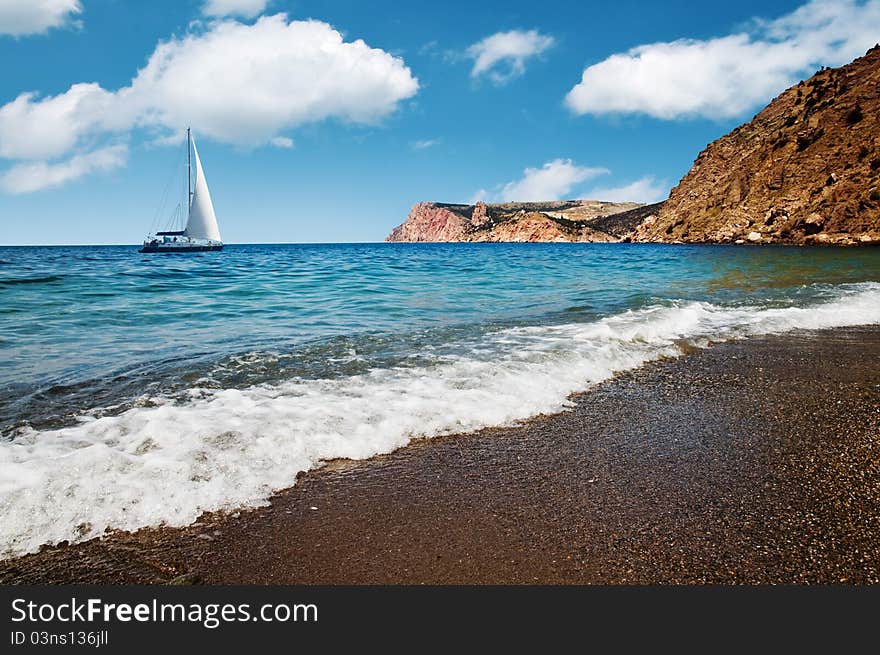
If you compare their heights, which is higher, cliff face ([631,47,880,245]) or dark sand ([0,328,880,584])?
cliff face ([631,47,880,245])

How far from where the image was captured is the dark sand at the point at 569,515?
2312 millimetres

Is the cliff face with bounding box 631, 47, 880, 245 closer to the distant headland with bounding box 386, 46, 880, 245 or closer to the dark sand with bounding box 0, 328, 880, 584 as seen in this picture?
the distant headland with bounding box 386, 46, 880, 245

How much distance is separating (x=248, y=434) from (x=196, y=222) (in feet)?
214

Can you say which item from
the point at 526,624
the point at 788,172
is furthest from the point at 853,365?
the point at 788,172

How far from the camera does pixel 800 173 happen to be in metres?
68.6

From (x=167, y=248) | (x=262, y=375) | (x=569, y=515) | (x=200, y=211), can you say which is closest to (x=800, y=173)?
(x=200, y=211)

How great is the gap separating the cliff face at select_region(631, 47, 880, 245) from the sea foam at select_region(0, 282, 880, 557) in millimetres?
67307

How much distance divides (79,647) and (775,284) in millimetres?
20065

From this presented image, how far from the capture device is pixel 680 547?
96.8 inches

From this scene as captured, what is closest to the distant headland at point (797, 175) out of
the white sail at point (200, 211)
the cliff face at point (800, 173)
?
the cliff face at point (800, 173)

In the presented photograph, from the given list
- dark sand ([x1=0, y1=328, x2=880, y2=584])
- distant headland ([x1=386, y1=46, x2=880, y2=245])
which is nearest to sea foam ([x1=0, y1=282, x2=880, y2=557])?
dark sand ([x1=0, y1=328, x2=880, y2=584])

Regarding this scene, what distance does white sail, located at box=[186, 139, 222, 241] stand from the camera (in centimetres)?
5938

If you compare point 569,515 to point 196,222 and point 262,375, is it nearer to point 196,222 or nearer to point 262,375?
point 262,375

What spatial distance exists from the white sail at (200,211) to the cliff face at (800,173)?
75.0 m
